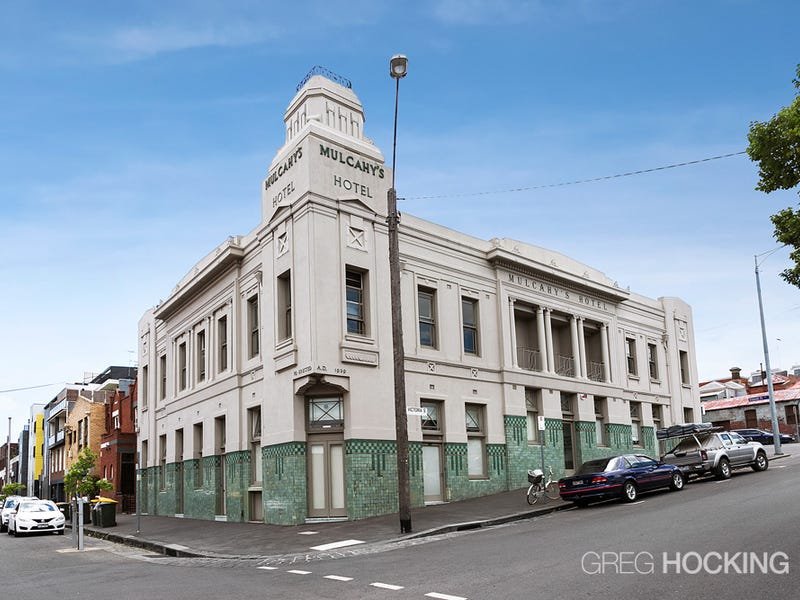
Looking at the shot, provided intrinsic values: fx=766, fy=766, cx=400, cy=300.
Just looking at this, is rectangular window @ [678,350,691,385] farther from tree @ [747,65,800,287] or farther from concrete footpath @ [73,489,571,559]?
tree @ [747,65,800,287]

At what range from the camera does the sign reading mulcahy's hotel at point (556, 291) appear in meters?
30.5

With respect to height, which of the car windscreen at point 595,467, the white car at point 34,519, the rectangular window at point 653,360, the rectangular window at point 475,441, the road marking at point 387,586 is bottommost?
the white car at point 34,519

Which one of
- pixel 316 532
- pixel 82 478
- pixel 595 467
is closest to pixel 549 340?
pixel 595 467

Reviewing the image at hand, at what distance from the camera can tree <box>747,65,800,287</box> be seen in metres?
12.8

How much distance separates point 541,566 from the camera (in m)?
11.2

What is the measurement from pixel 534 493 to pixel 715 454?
6.96 meters

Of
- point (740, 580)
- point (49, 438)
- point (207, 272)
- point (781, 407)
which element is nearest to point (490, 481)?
point (207, 272)

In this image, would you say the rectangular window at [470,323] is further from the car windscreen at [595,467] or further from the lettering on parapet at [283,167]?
the lettering on parapet at [283,167]

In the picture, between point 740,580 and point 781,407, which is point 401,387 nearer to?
point 740,580

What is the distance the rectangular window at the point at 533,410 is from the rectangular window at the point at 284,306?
10.2m

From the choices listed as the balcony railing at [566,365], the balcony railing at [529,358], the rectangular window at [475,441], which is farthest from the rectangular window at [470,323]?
the balcony railing at [566,365]

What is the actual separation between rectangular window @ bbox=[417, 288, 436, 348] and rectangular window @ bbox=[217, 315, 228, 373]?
7801mm

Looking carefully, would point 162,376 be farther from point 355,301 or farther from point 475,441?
point 475,441

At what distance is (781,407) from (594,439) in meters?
38.6
